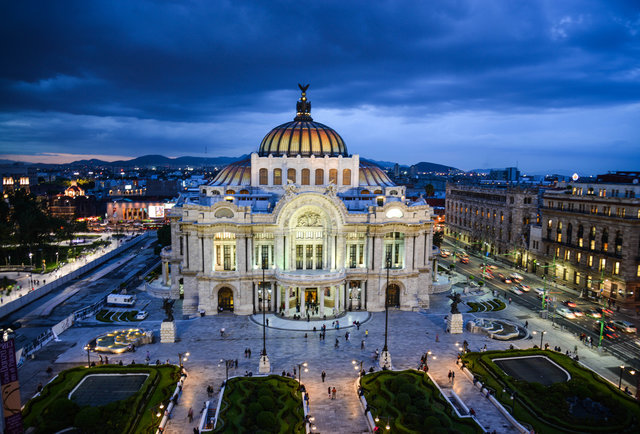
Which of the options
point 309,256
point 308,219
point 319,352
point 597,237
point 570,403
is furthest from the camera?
point 597,237

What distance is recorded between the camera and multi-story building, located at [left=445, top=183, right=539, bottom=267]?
99.0 meters

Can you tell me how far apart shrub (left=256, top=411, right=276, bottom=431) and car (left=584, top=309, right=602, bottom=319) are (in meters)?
52.2

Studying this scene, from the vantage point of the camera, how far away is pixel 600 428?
34.7 m

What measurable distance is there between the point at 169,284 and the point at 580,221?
73.7 m

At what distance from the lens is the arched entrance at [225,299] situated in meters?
65.1

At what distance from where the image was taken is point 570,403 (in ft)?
128

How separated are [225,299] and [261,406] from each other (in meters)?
30.9

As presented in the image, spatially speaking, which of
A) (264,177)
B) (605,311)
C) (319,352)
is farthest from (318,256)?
(605,311)

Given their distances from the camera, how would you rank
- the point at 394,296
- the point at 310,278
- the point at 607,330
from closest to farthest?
the point at 607,330
the point at 310,278
the point at 394,296

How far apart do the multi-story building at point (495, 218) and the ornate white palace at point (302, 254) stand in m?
40.0

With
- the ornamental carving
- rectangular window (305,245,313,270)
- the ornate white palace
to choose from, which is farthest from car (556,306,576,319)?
the ornamental carving

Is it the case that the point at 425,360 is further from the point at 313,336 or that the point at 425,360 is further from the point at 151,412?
the point at 151,412

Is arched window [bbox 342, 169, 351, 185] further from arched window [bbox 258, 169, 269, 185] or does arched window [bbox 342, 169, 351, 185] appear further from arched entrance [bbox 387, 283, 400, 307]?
arched entrance [bbox 387, 283, 400, 307]

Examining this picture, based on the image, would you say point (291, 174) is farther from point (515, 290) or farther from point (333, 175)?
point (515, 290)
